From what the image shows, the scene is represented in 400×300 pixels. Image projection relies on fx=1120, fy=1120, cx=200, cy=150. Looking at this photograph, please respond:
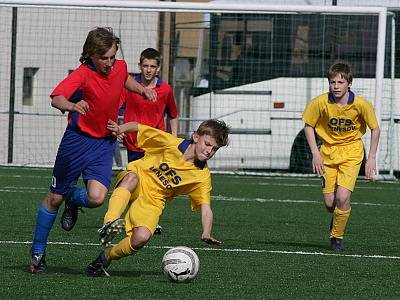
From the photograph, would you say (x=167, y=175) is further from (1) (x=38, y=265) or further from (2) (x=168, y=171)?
(1) (x=38, y=265)

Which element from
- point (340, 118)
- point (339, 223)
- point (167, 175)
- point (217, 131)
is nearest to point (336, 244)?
point (339, 223)

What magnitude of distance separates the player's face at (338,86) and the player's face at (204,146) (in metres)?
2.45

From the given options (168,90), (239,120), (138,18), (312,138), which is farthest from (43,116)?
(312,138)

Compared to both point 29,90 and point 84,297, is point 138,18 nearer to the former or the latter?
point 29,90

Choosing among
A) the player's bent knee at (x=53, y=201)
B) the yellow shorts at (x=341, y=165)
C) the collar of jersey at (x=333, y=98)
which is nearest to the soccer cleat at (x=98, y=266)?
the player's bent knee at (x=53, y=201)

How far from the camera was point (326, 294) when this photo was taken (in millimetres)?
6934

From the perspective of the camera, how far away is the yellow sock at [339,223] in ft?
32.0

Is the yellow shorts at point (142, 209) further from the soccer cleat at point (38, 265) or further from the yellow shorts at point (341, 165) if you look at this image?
the yellow shorts at point (341, 165)

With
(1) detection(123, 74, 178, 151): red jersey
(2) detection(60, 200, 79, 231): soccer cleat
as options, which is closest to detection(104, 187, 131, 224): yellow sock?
(2) detection(60, 200, 79, 231): soccer cleat

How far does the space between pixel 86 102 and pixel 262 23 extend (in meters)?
12.5

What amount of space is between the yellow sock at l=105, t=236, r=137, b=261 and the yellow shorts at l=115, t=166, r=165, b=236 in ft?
Result: 0.52

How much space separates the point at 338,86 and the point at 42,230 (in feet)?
10.9

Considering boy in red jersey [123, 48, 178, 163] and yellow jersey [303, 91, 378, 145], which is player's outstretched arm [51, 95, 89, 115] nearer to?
yellow jersey [303, 91, 378, 145]

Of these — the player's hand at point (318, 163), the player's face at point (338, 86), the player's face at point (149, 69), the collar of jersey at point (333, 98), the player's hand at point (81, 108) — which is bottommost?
the player's hand at point (318, 163)
